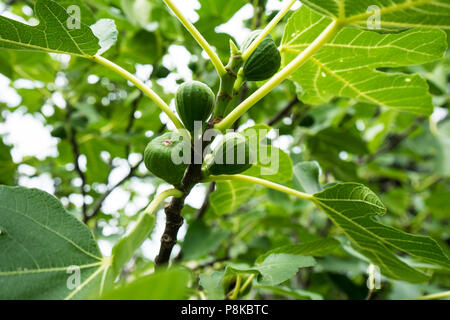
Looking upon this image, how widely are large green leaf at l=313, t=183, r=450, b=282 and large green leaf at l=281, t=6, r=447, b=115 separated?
423 mm

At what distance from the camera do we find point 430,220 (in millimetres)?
4086

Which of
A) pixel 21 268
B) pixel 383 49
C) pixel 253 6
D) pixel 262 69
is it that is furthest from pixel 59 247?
pixel 253 6

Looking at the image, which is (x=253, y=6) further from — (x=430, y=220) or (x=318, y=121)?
(x=430, y=220)

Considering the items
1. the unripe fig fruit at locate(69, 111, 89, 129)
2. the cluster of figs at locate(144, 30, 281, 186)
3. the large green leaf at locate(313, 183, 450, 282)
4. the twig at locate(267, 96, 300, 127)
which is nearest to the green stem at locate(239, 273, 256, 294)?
the large green leaf at locate(313, 183, 450, 282)

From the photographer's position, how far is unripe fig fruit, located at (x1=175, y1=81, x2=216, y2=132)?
878mm

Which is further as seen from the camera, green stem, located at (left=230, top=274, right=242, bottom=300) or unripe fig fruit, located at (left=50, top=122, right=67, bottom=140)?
unripe fig fruit, located at (left=50, top=122, right=67, bottom=140)

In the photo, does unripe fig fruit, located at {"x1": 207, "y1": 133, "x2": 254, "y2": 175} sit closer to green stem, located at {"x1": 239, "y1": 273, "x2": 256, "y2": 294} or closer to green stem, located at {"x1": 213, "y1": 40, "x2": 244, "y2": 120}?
green stem, located at {"x1": 213, "y1": 40, "x2": 244, "y2": 120}

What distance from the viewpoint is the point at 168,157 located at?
34.3 inches

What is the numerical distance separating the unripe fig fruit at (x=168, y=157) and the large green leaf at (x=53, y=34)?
30cm

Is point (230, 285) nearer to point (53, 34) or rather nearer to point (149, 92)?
point (149, 92)

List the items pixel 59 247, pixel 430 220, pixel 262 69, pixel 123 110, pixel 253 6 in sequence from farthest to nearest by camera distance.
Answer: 1. pixel 430 220
2. pixel 123 110
3. pixel 253 6
4. pixel 262 69
5. pixel 59 247

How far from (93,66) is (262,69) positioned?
146cm

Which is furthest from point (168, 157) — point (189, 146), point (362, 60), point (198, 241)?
point (198, 241)

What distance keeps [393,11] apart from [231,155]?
0.45m
